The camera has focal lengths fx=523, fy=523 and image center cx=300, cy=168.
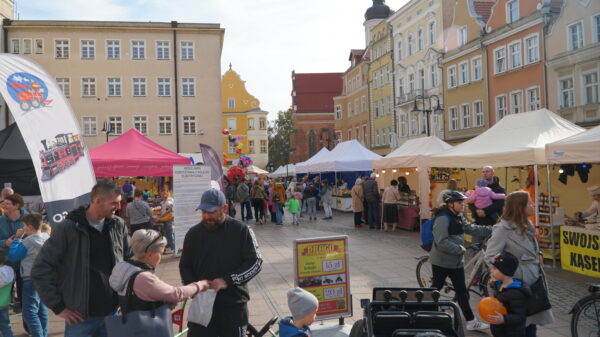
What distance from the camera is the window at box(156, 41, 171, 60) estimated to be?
3991 centimetres

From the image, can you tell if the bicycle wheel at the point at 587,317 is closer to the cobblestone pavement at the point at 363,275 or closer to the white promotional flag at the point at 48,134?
the cobblestone pavement at the point at 363,275

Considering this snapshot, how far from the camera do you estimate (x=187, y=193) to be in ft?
36.9

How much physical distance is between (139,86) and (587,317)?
38.4 m

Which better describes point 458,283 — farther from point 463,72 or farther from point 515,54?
point 463,72

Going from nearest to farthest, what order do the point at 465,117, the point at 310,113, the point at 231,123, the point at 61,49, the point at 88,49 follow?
1. the point at 465,117
2. the point at 61,49
3. the point at 88,49
4. the point at 231,123
5. the point at 310,113

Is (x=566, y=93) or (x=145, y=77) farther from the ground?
(x=145, y=77)

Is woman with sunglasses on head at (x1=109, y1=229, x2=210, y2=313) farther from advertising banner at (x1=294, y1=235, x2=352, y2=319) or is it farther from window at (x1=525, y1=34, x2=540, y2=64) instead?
window at (x1=525, y1=34, x2=540, y2=64)

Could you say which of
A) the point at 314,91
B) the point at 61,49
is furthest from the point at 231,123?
the point at 61,49

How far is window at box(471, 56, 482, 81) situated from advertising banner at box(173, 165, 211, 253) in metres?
26.0

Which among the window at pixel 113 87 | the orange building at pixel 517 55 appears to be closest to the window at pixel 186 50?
the window at pixel 113 87

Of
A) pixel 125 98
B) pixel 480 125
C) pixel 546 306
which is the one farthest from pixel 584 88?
pixel 125 98

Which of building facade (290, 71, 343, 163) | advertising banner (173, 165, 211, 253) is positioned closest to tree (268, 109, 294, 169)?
building facade (290, 71, 343, 163)

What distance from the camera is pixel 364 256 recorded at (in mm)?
12062

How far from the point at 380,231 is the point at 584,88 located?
13.9 meters
